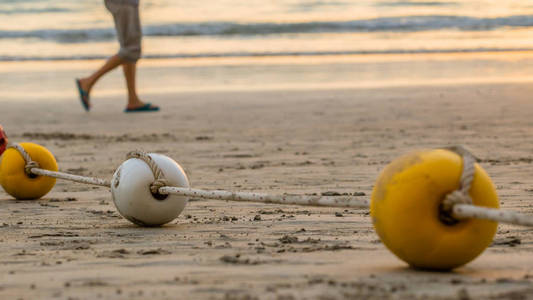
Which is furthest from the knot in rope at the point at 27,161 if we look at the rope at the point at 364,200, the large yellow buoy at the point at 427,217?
the large yellow buoy at the point at 427,217

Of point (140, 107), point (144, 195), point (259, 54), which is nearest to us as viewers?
point (144, 195)

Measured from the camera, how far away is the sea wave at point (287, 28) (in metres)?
22.6

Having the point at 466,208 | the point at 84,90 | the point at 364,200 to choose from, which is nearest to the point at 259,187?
the point at 364,200

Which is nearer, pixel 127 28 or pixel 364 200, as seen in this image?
pixel 364 200

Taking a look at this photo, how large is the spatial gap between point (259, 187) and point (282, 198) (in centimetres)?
209

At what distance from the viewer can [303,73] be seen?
15.3 meters

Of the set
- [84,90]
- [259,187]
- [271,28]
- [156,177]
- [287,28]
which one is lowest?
[156,177]

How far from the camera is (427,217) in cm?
278

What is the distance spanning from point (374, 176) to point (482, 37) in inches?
649

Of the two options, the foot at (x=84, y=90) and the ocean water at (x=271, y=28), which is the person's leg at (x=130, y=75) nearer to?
the foot at (x=84, y=90)

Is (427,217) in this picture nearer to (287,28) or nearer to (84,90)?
(84,90)

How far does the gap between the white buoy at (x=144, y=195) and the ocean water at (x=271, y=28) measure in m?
14.5

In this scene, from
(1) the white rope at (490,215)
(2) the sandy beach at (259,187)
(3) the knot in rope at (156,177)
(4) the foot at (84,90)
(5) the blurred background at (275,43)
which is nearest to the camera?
(1) the white rope at (490,215)

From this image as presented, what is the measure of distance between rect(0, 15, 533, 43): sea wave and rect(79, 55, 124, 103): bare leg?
1161 centimetres
